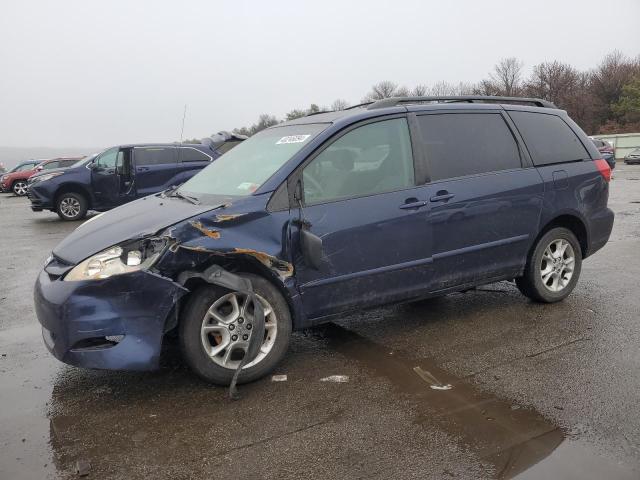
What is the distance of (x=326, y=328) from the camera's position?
4.59m

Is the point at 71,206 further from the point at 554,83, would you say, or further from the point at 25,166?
the point at 554,83

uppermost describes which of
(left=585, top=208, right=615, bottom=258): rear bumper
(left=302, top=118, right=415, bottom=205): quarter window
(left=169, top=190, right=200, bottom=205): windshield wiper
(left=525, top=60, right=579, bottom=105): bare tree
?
(left=525, top=60, right=579, bottom=105): bare tree

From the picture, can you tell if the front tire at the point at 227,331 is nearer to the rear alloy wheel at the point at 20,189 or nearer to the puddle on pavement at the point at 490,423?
the puddle on pavement at the point at 490,423

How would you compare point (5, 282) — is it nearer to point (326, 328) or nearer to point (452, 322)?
point (326, 328)

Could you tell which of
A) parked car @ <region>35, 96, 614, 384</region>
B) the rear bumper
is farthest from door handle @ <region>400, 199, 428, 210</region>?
the rear bumper

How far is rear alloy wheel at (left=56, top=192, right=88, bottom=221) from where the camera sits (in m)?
13.2

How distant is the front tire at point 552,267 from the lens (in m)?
4.82

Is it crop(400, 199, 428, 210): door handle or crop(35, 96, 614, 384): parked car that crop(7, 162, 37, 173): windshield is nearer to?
crop(35, 96, 614, 384): parked car

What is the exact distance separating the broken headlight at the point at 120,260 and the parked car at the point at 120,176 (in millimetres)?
8594

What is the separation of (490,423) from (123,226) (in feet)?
8.33

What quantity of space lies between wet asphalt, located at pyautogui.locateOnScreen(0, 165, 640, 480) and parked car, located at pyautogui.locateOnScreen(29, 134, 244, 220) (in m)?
7.79

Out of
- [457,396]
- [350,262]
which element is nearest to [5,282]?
[350,262]

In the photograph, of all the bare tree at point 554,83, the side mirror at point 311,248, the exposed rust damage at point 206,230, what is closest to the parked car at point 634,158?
the bare tree at point 554,83

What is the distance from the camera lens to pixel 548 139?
4945 mm
